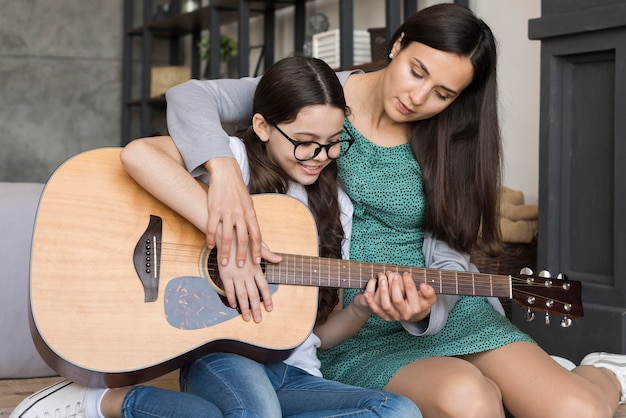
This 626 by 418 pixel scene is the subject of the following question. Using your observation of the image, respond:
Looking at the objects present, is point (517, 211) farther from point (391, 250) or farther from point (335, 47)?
point (335, 47)

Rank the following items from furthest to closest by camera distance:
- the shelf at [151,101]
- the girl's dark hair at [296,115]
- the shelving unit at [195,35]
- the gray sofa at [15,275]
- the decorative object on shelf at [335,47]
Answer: the shelf at [151,101]
the shelving unit at [195,35]
the decorative object on shelf at [335,47]
the gray sofa at [15,275]
the girl's dark hair at [296,115]

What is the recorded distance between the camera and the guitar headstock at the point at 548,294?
1.60 metres

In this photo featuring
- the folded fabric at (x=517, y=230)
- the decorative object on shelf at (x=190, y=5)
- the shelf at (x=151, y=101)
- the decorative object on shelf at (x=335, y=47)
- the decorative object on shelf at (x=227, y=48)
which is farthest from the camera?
the decorative object on shelf at (x=190, y=5)

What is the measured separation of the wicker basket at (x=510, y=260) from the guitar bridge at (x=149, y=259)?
4.13ft

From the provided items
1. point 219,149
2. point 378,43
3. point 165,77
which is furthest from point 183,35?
point 219,149

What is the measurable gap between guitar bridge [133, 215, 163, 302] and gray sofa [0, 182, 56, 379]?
0.50 m

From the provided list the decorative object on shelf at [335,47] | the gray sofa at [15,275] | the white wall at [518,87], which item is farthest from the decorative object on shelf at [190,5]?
the gray sofa at [15,275]

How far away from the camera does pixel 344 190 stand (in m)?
1.77

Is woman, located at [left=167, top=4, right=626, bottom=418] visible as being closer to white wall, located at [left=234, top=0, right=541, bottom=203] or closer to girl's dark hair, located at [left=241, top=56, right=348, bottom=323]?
girl's dark hair, located at [left=241, top=56, right=348, bottom=323]

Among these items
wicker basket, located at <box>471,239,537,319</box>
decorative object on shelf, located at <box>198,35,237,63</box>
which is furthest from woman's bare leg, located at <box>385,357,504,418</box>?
decorative object on shelf, located at <box>198,35,237,63</box>

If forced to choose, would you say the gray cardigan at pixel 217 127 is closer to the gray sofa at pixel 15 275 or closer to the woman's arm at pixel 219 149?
the woman's arm at pixel 219 149

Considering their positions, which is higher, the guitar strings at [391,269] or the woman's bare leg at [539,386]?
the guitar strings at [391,269]

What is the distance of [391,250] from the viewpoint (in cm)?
177

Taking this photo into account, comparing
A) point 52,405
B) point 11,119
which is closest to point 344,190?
point 52,405
